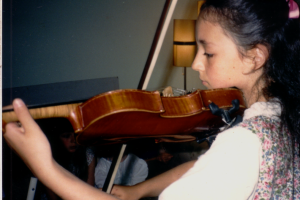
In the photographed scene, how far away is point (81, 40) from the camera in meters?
1.74

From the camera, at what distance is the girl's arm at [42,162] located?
0.51 metres

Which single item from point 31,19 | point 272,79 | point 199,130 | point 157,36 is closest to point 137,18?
point 31,19

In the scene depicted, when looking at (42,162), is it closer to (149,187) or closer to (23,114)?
(23,114)

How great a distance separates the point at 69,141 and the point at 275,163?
3.72 feet

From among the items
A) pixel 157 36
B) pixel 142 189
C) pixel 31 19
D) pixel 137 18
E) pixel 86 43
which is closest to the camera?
pixel 142 189

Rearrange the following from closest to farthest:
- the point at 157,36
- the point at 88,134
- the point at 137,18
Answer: the point at 88,134 → the point at 157,36 → the point at 137,18

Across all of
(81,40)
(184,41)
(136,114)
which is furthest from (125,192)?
(184,41)

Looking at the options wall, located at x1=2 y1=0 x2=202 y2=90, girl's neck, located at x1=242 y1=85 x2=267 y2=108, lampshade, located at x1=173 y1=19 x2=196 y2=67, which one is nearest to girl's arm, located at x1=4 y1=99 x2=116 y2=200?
girl's neck, located at x1=242 y1=85 x2=267 y2=108

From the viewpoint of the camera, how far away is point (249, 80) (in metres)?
0.71

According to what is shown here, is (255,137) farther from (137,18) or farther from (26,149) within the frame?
(137,18)

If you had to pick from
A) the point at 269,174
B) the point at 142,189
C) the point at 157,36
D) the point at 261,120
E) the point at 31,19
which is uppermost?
the point at 31,19

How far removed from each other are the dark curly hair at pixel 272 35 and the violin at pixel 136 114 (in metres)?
0.15

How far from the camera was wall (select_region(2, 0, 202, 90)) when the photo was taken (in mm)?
1501

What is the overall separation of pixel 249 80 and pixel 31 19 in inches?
53.7
